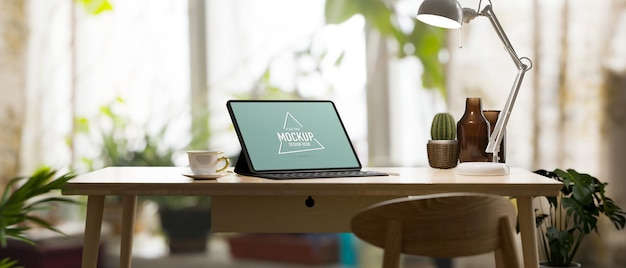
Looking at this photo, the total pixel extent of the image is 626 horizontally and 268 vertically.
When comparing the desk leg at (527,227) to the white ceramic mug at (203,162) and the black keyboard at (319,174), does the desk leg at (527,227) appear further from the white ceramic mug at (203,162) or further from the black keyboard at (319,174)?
the white ceramic mug at (203,162)

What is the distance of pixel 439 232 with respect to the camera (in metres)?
1.59

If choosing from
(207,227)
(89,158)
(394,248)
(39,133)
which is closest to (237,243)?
(207,227)

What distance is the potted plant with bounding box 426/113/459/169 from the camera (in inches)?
86.0

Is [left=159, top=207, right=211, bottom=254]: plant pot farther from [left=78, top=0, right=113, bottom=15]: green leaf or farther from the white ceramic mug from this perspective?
the white ceramic mug

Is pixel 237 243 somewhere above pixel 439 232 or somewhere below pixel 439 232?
below

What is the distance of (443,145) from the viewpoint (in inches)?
85.9

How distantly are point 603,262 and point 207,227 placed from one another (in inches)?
67.4

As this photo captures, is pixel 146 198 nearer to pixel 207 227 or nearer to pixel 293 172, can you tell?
pixel 207 227

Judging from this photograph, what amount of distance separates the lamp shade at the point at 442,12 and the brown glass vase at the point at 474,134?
0.22 m

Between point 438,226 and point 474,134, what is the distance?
0.65m

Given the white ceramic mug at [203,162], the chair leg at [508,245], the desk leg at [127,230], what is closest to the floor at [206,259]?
the desk leg at [127,230]

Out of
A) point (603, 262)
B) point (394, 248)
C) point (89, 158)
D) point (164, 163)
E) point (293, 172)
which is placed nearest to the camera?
point (394, 248)

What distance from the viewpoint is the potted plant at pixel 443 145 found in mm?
2184

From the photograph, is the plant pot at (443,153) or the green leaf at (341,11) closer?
the plant pot at (443,153)
